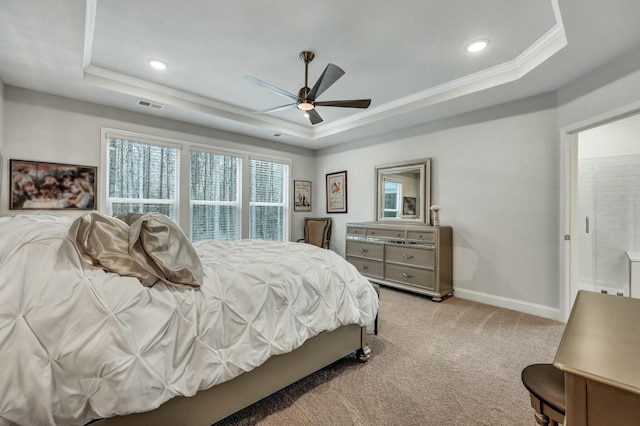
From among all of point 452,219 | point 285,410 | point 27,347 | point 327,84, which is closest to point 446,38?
point 327,84

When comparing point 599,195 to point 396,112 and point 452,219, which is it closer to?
point 452,219

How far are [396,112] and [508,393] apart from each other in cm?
347

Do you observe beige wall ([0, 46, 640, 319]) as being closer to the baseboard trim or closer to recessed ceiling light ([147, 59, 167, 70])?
the baseboard trim

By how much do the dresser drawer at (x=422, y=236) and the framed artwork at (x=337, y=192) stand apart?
1.79 meters

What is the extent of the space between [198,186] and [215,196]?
12.5 inches

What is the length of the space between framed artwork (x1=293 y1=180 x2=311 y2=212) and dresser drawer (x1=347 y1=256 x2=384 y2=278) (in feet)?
5.59

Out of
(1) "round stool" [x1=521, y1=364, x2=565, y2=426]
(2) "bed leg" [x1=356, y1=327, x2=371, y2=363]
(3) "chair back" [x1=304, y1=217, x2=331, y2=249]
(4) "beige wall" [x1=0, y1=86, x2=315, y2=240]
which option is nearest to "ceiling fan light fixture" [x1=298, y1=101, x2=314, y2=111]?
(2) "bed leg" [x1=356, y1=327, x2=371, y2=363]

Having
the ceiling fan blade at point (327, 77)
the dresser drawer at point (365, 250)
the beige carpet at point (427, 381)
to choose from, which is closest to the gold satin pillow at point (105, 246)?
the beige carpet at point (427, 381)

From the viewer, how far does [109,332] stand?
1.13 metres

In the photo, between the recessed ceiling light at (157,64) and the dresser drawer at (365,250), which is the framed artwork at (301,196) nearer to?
the dresser drawer at (365,250)

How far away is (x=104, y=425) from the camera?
1.16 metres

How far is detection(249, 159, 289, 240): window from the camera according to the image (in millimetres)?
5300

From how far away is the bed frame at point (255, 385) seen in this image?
1.31m

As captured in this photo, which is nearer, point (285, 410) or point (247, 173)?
point (285, 410)
